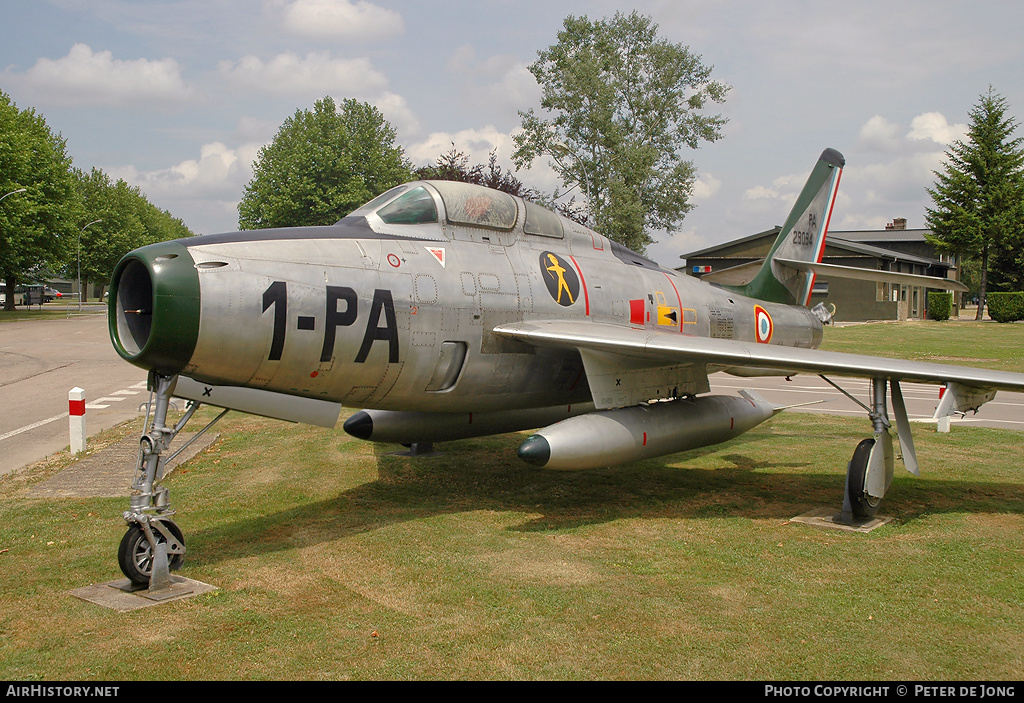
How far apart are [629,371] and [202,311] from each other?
4.82 m

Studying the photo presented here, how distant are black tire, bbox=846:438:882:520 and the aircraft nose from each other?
21.5 ft

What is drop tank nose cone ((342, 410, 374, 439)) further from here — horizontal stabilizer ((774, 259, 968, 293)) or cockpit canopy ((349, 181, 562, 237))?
horizontal stabilizer ((774, 259, 968, 293))

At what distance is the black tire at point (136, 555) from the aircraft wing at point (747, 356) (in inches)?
155

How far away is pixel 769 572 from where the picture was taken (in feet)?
21.1

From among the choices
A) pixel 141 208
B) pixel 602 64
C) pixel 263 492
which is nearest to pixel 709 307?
pixel 263 492

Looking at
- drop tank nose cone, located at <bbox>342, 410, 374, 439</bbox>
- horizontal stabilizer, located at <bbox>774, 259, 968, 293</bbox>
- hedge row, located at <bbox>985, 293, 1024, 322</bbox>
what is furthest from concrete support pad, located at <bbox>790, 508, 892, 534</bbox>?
hedge row, located at <bbox>985, 293, 1024, 322</bbox>

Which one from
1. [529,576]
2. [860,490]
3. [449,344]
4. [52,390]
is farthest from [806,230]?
[52,390]

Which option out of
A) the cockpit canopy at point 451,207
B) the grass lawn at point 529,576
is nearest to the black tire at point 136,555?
the grass lawn at point 529,576

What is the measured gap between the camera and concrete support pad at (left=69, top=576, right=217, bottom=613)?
5.58 m

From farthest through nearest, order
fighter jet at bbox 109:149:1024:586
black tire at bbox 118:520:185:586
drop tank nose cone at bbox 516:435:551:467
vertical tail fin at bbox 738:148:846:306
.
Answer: vertical tail fin at bbox 738:148:846:306
drop tank nose cone at bbox 516:435:551:467
fighter jet at bbox 109:149:1024:586
black tire at bbox 118:520:185:586

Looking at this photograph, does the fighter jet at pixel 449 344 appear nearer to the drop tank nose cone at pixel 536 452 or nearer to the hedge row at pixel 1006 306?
the drop tank nose cone at pixel 536 452

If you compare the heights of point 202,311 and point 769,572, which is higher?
point 202,311
